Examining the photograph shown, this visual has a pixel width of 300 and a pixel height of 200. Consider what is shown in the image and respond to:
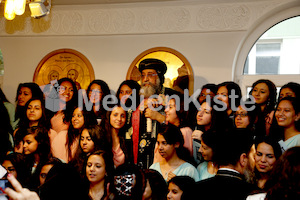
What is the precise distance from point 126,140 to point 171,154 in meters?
0.88

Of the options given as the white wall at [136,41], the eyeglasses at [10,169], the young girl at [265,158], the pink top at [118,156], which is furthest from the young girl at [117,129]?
the young girl at [265,158]

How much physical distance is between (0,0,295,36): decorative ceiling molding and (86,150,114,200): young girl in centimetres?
271

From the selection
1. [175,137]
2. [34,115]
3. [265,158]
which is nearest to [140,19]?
[34,115]

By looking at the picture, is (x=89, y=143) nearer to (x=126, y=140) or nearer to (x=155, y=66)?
(x=126, y=140)

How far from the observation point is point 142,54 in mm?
6941

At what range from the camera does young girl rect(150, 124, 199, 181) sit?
4.93 meters

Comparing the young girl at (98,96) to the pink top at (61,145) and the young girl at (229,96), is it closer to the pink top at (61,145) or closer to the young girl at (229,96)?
the pink top at (61,145)

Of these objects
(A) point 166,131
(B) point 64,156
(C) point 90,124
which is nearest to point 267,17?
(A) point 166,131

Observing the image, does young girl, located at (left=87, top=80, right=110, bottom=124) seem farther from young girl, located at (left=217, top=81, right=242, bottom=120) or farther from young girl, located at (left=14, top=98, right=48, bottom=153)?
young girl, located at (left=217, top=81, right=242, bottom=120)

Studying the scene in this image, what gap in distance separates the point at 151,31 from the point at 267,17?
1.84m

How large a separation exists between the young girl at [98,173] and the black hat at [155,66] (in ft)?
6.35

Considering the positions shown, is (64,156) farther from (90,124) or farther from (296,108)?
(296,108)

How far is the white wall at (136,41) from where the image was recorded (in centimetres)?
665

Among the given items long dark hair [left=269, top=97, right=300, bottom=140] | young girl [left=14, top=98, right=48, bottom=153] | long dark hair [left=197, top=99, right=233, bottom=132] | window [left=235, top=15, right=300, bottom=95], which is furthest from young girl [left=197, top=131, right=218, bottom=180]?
young girl [left=14, top=98, right=48, bottom=153]
